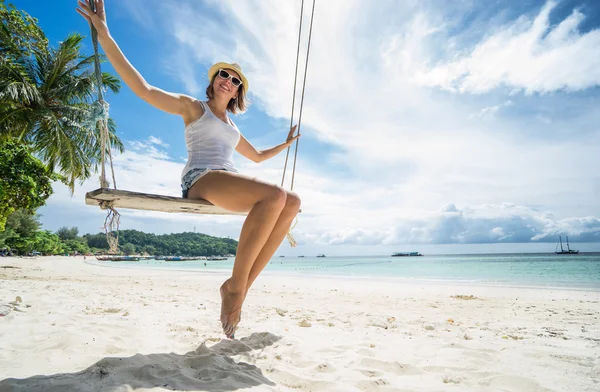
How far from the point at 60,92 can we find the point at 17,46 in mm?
1709

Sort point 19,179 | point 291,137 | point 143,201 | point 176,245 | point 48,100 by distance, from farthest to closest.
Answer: point 176,245
point 48,100
point 19,179
point 291,137
point 143,201

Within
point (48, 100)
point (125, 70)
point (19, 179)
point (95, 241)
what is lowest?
point (125, 70)

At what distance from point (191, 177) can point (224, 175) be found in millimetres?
277

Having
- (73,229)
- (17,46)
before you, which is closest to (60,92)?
(17,46)

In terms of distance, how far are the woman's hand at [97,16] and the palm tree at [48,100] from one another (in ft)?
30.1

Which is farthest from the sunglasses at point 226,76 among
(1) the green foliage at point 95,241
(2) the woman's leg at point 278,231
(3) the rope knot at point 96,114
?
(1) the green foliage at point 95,241

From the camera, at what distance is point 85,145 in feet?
38.6

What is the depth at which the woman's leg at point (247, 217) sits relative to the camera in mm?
1908

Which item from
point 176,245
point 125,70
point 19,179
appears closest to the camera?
point 125,70

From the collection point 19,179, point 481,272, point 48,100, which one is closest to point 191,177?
point 19,179

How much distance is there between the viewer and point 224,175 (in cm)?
200

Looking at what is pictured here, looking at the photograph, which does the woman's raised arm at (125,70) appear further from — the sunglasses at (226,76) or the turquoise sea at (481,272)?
the turquoise sea at (481,272)

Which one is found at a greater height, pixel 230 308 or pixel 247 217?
pixel 247 217

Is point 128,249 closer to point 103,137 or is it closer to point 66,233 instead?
point 66,233
